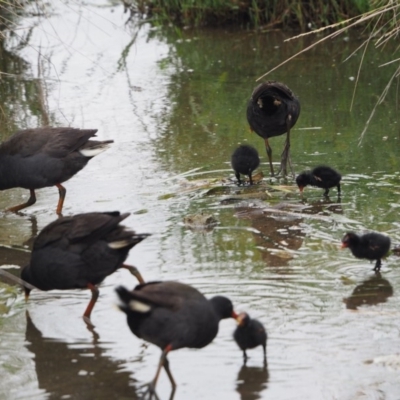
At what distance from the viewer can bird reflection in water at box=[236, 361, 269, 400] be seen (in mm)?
4672

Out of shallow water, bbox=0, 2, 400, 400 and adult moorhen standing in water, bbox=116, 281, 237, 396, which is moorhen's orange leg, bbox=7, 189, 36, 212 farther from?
→ adult moorhen standing in water, bbox=116, 281, 237, 396

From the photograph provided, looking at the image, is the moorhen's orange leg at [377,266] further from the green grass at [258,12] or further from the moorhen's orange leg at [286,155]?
the green grass at [258,12]

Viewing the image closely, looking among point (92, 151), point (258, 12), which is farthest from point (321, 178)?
point (258, 12)

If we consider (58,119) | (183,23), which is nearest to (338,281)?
(58,119)

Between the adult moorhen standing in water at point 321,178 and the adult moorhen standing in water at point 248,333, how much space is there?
110 inches

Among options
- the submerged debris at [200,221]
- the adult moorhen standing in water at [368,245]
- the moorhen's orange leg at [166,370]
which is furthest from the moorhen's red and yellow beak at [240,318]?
the submerged debris at [200,221]

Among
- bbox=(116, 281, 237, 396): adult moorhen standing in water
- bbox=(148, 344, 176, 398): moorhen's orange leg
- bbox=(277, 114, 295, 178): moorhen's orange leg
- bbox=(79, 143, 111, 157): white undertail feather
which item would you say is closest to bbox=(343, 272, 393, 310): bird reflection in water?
bbox=(116, 281, 237, 396): adult moorhen standing in water

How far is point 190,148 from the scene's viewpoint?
9125mm

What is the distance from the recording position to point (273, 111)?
8.30 m

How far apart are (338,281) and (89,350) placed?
5.53 ft

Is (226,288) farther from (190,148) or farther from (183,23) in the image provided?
(183,23)

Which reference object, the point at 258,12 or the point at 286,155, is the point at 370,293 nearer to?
the point at 286,155

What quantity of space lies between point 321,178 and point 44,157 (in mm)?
2194

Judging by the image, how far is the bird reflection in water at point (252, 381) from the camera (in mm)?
4672
